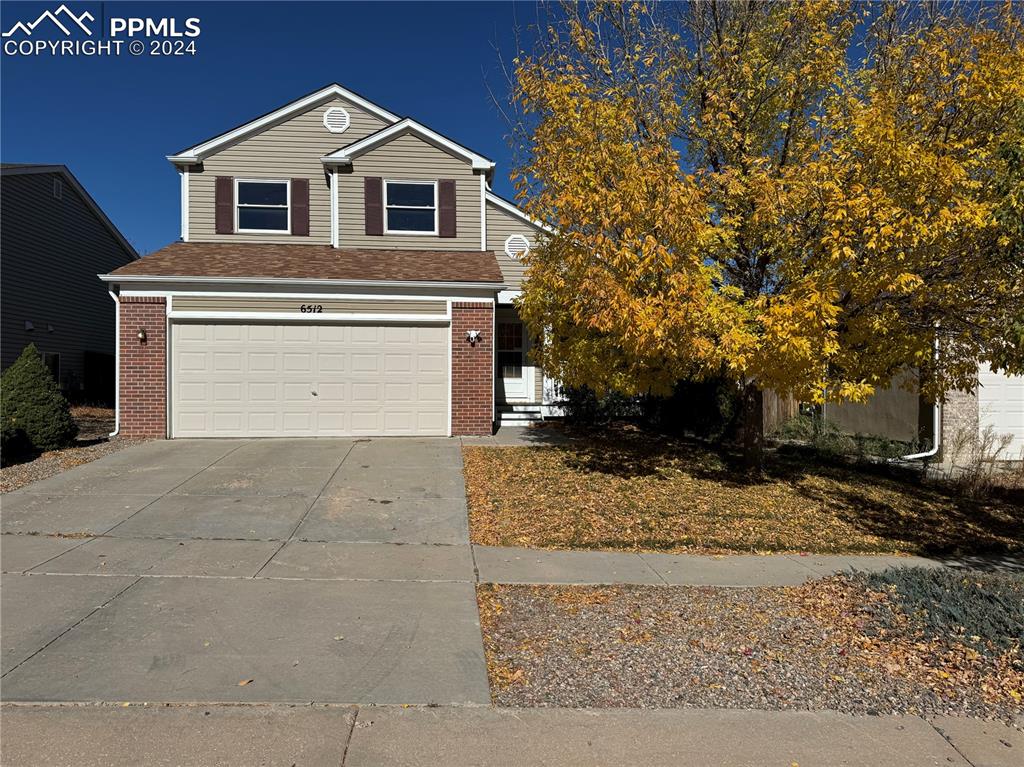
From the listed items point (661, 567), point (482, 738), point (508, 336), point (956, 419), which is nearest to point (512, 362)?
point (508, 336)

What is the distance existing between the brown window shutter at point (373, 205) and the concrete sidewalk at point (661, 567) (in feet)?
32.0

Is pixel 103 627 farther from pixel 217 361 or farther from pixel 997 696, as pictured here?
pixel 217 361

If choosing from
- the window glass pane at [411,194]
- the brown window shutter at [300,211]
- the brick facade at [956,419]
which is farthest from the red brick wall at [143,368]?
the brick facade at [956,419]

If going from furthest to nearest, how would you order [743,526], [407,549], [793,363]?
[743,526]
[793,363]
[407,549]

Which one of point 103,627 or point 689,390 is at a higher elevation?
point 689,390

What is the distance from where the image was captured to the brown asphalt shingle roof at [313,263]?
12148 mm

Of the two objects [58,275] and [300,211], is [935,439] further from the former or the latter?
[58,275]

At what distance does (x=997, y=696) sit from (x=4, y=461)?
12072 mm

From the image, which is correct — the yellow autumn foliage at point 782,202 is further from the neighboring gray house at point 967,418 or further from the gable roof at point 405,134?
the gable roof at point 405,134

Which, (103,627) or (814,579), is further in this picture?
(814,579)

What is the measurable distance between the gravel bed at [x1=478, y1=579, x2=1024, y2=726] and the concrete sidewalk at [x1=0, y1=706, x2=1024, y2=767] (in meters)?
0.16

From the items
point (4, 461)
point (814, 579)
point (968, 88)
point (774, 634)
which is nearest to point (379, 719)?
point (774, 634)

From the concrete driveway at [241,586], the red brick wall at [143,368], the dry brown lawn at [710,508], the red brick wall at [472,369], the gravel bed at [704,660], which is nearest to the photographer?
the gravel bed at [704,660]

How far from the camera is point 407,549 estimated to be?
21.5 ft
